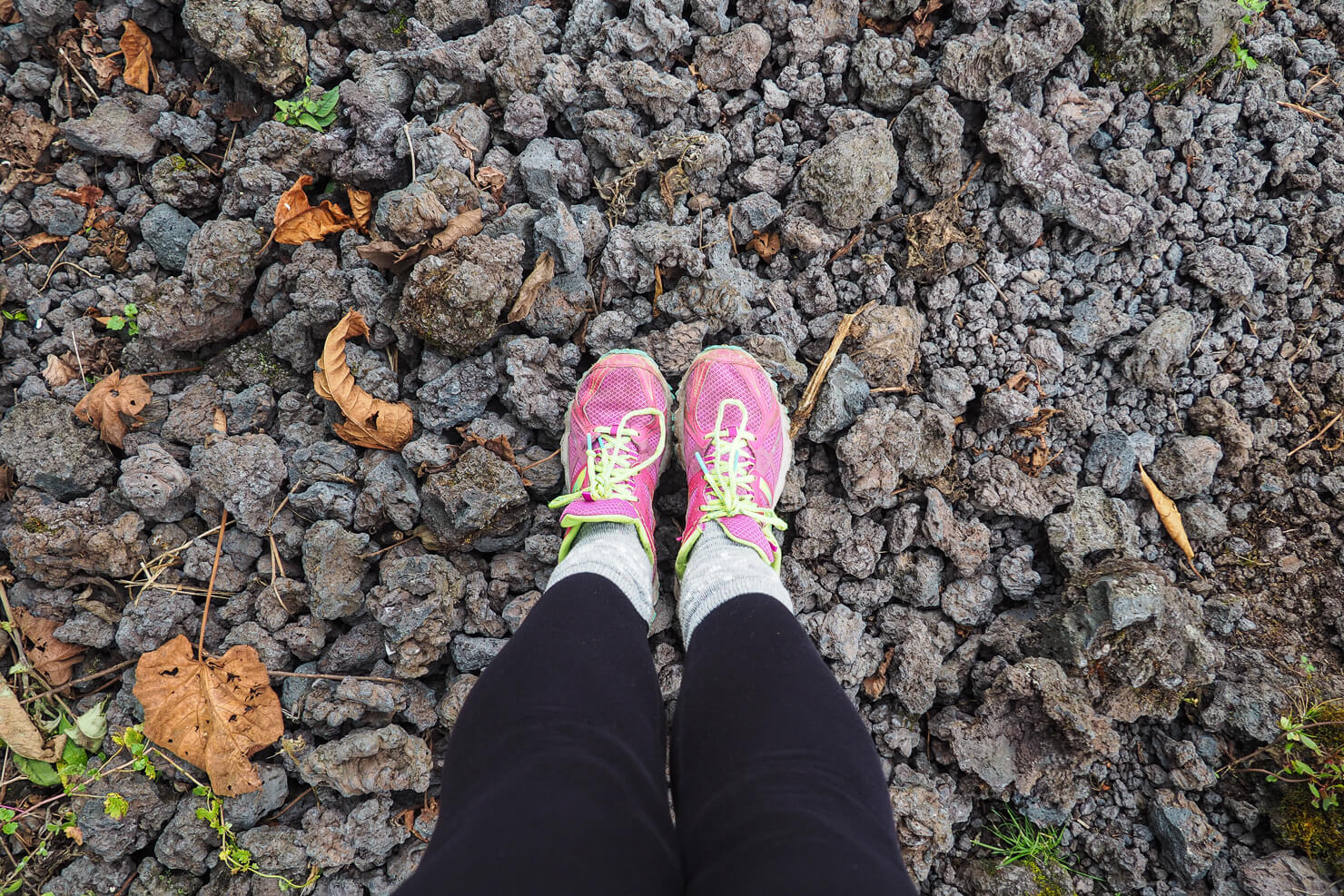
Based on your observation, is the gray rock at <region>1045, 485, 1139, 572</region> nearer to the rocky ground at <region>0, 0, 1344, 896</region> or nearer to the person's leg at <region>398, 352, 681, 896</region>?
the rocky ground at <region>0, 0, 1344, 896</region>

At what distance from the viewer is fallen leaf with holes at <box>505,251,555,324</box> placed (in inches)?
88.1

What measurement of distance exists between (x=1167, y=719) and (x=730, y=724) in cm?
179

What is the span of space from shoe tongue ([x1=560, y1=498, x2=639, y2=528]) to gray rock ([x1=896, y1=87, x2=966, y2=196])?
1650 mm

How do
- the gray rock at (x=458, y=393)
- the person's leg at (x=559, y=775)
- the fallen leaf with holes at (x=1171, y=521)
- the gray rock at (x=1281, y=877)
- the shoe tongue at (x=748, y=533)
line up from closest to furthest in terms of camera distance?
the person's leg at (x=559, y=775), the gray rock at (x=1281, y=877), the shoe tongue at (x=748, y=533), the gray rock at (x=458, y=393), the fallen leaf with holes at (x=1171, y=521)

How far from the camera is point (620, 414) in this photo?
2.27 metres

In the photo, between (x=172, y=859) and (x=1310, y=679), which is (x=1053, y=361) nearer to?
(x=1310, y=679)

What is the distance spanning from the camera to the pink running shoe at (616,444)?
2.17m

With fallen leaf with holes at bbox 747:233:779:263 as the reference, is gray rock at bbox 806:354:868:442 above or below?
below

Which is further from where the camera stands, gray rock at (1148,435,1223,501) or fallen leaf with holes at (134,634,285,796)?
gray rock at (1148,435,1223,501)

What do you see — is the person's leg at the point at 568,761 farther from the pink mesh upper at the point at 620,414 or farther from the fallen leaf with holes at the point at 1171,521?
the fallen leaf with holes at the point at 1171,521

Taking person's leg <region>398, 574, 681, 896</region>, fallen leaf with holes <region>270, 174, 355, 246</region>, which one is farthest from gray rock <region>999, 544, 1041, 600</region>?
fallen leaf with holes <region>270, 174, 355, 246</region>

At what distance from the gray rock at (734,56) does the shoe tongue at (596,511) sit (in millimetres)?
1652

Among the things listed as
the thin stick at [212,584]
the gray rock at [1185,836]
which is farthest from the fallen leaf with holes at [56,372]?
the gray rock at [1185,836]

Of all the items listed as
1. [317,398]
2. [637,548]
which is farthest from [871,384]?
[317,398]
